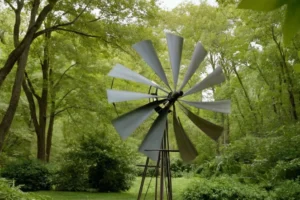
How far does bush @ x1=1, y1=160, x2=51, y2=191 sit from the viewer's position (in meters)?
10.3

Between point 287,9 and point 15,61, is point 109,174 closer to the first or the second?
point 15,61

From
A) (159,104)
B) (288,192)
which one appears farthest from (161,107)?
(288,192)

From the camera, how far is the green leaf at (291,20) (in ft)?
0.72

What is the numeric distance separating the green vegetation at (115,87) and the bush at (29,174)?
28 millimetres

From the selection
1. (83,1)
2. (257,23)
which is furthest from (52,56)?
(257,23)

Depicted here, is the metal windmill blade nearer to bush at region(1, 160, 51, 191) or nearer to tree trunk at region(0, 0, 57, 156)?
tree trunk at region(0, 0, 57, 156)

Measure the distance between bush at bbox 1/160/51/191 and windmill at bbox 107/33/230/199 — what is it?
6154 millimetres

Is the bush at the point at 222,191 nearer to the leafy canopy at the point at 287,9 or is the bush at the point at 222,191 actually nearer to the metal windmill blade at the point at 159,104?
the metal windmill blade at the point at 159,104

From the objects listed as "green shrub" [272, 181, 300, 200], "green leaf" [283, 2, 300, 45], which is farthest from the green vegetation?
"green leaf" [283, 2, 300, 45]

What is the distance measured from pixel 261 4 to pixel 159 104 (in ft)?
14.5

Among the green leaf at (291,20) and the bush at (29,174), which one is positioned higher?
the green leaf at (291,20)

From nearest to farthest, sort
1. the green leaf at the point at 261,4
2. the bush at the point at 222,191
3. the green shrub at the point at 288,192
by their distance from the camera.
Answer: the green leaf at the point at 261,4, the green shrub at the point at 288,192, the bush at the point at 222,191

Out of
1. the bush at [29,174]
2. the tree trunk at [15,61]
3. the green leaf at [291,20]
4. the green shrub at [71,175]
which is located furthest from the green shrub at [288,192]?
the green leaf at [291,20]

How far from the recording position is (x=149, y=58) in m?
4.77
